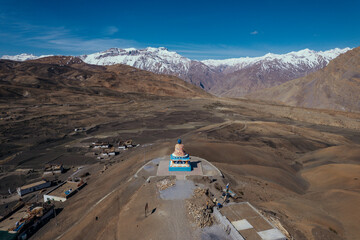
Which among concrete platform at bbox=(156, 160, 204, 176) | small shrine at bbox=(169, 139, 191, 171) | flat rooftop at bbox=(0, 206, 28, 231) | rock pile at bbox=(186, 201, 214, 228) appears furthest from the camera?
small shrine at bbox=(169, 139, 191, 171)

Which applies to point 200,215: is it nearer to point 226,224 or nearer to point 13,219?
point 226,224

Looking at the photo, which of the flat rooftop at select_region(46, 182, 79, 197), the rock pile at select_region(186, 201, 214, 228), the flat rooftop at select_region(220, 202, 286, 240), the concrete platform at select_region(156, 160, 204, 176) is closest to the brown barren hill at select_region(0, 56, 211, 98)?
the flat rooftop at select_region(46, 182, 79, 197)

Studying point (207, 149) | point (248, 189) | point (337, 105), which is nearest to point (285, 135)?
point (207, 149)

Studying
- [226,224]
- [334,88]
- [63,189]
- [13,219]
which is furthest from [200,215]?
[334,88]

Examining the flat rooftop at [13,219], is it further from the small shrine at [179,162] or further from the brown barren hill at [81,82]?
the brown barren hill at [81,82]

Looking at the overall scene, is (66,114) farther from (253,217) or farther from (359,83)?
(359,83)

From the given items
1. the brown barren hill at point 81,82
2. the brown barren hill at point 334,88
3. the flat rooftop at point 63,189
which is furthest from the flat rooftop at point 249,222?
the brown barren hill at point 334,88

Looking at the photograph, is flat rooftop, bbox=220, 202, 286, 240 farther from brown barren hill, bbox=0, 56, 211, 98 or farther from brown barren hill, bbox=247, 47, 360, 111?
brown barren hill, bbox=247, 47, 360, 111
